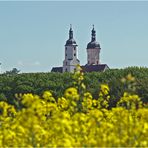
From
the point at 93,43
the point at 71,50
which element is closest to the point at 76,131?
the point at 71,50

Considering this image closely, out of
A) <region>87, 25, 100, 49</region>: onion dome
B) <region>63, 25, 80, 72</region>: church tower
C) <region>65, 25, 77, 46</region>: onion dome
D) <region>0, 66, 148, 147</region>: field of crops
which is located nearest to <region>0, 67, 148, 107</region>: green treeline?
<region>0, 66, 148, 147</region>: field of crops

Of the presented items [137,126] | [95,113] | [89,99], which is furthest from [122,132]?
[89,99]

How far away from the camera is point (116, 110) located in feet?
21.5

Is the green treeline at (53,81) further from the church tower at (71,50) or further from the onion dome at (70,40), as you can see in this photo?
the onion dome at (70,40)

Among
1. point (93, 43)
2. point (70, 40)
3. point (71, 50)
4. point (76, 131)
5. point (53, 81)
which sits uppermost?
point (70, 40)

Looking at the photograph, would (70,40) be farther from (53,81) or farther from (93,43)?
(53,81)

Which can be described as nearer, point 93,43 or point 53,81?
point 53,81

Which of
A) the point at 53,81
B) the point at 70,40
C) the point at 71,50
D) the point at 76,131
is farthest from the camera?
the point at 70,40

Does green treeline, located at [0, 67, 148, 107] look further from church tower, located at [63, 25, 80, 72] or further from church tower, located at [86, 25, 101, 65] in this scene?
church tower, located at [86, 25, 101, 65]

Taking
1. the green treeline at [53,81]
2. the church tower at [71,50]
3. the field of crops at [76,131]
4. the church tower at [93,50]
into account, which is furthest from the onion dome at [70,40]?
the field of crops at [76,131]

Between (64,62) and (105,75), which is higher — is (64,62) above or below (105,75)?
above

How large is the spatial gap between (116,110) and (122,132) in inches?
24.9

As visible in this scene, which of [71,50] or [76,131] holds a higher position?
[71,50]

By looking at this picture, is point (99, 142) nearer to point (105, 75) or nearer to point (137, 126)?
point (137, 126)
